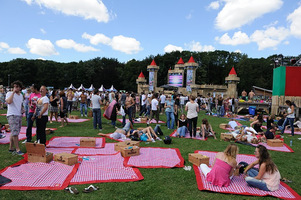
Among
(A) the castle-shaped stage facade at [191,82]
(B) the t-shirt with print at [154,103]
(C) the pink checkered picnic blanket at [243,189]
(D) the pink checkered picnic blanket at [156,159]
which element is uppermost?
(A) the castle-shaped stage facade at [191,82]

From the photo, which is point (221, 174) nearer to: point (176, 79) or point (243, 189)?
point (243, 189)

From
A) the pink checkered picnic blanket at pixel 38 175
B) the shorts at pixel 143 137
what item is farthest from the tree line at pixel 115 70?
the pink checkered picnic blanket at pixel 38 175

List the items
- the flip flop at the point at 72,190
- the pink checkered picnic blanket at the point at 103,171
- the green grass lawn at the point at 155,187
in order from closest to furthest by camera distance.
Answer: the green grass lawn at the point at 155,187, the flip flop at the point at 72,190, the pink checkered picnic blanket at the point at 103,171

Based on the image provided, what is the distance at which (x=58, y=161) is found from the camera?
5.63m

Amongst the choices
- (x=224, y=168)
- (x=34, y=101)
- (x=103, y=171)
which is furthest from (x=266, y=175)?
(x=34, y=101)

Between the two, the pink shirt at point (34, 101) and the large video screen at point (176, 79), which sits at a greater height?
the large video screen at point (176, 79)

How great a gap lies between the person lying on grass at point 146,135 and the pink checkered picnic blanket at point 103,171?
2422 millimetres

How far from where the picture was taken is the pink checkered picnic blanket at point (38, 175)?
13.8 ft

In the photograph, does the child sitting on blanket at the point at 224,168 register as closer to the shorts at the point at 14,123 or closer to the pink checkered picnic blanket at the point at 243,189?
the pink checkered picnic blanket at the point at 243,189

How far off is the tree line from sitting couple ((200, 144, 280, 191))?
5712 centimetres

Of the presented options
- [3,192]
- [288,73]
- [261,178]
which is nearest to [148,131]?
[261,178]

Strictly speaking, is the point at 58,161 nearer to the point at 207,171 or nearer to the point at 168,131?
the point at 207,171

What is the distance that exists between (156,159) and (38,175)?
3008 mm

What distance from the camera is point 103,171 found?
520 centimetres
